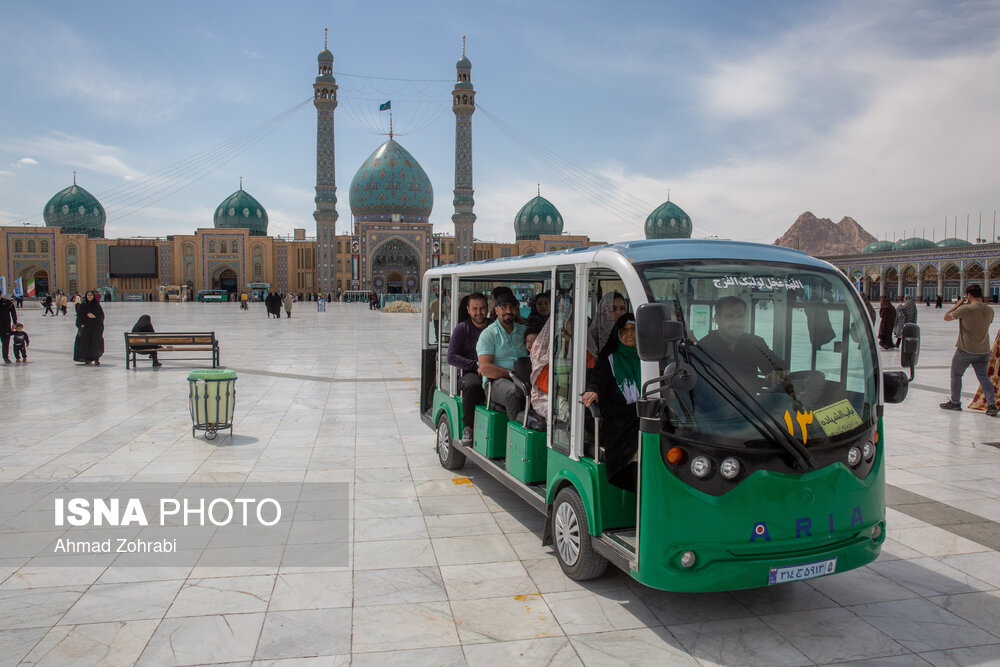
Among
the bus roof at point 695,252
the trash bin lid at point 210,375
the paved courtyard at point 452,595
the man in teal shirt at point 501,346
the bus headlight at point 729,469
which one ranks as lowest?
the paved courtyard at point 452,595

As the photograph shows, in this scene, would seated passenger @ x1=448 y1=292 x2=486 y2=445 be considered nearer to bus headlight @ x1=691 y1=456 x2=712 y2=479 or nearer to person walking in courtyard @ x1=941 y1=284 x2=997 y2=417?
bus headlight @ x1=691 y1=456 x2=712 y2=479

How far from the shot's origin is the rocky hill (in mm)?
135250

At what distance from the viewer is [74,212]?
6425cm

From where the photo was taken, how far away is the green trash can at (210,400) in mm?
7301

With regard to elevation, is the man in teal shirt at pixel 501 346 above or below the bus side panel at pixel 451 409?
above

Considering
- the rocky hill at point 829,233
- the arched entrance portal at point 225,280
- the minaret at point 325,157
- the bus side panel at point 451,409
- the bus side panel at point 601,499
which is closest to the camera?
the bus side panel at point 601,499

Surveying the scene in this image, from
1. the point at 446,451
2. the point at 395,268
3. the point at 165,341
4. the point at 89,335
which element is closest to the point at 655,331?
the point at 446,451

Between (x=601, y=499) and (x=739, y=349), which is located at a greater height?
(x=739, y=349)

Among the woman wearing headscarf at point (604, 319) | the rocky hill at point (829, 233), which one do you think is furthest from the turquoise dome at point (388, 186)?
the rocky hill at point (829, 233)

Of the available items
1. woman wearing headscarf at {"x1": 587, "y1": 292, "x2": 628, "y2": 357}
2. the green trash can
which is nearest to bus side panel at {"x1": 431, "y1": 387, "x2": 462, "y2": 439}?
woman wearing headscarf at {"x1": 587, "y1": 292, "x2": 628, "y2": 357}

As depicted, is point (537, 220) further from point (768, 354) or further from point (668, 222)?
point (768, 354)

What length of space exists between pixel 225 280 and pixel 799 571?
6677cm

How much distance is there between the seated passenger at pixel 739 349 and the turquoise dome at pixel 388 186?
194 feet

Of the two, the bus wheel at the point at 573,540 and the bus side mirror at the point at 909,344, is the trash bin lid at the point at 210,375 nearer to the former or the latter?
the bus wheel at the point at 573,540
